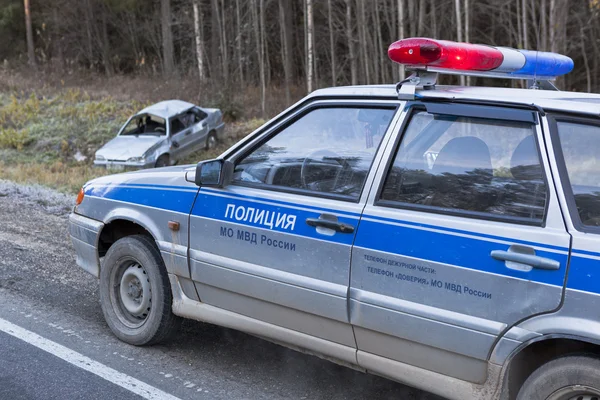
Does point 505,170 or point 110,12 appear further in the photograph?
point 110,12

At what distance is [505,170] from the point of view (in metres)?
3.17

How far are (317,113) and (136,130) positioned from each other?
13708mm

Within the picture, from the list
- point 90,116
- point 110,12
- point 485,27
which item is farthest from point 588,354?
point 110,12

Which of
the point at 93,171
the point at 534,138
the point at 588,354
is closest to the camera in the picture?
the point at 588,354

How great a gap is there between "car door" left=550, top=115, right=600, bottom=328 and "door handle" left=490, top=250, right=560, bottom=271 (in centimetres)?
8

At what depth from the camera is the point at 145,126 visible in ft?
55.6

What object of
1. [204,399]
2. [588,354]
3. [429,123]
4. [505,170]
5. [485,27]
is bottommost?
[204,399]

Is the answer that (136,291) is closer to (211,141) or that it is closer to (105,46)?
(211,141)

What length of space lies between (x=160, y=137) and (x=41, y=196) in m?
7.09

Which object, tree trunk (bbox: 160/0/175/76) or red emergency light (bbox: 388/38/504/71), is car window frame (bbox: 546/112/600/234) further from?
tree trunk (bbox: 160/0/175/76)

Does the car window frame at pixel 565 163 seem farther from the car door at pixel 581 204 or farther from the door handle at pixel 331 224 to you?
the door handle at pixel 331 224

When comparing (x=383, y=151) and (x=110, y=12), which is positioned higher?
(x=110, y=12)

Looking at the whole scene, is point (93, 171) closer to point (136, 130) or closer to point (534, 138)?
point (136, 130)

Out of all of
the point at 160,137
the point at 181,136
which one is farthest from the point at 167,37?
the point at 160,137
